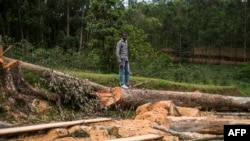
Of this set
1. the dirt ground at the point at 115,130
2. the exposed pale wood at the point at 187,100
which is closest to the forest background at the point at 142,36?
the exposed pale wood at the point at 187,100

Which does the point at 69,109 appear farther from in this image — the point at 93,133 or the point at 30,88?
the point at 93,133

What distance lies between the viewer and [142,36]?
2388 cm

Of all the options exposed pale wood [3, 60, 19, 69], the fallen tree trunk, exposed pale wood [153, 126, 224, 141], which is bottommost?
exposed pale wood [153, 126, 224, 141]

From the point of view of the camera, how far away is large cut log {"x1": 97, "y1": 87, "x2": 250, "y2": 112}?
11352mm

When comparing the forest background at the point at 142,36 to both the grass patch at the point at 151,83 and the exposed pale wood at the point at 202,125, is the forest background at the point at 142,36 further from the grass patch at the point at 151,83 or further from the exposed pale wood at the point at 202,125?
the exposed pale wood at the point at 202,125

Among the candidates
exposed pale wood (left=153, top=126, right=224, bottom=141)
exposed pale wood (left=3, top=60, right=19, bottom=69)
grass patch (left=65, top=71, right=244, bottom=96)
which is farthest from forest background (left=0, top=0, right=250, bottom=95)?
exposed pale wood (left=153, top=126, right=224, bottom=141)

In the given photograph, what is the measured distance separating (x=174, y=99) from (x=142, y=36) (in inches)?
469

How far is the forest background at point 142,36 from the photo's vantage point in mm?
19250

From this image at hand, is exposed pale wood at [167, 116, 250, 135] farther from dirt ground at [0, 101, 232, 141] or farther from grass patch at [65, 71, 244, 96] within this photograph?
grass patch at [65, 71, 244, 96]

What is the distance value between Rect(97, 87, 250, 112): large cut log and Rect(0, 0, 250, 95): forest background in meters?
5.68

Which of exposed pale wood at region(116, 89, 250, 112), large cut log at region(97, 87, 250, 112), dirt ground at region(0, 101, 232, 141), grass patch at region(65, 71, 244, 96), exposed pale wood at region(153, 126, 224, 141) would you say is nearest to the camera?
dirt ground at region(0, 101, 232, 141)

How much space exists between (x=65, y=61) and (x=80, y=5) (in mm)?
20950

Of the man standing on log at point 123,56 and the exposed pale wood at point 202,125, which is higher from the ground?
the man standing on log at point 123,56

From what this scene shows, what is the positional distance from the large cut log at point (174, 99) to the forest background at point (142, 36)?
5.68m
